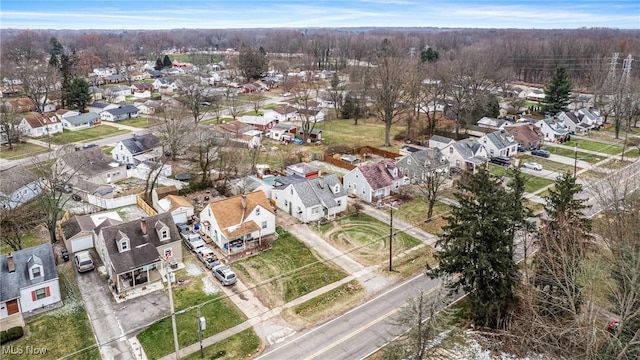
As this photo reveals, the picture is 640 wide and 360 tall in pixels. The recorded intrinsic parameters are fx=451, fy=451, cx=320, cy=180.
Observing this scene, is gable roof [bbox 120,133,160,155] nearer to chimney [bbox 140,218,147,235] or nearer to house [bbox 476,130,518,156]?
chimney [bbox 140,218,147,235]

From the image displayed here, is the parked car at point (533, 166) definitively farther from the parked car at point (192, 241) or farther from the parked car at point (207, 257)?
the parked car at point (192, 241)

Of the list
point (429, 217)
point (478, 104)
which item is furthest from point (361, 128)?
point (429, 217)

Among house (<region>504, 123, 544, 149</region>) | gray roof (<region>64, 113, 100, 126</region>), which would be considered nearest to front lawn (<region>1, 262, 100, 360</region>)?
gray roof (<region>64, 113, 100, 126</region>)

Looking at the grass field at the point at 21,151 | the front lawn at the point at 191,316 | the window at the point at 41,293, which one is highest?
the grass field at the point at 21,151

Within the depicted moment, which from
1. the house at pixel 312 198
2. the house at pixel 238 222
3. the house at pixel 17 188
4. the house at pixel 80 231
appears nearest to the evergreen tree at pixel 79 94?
the house at pixel 17 188

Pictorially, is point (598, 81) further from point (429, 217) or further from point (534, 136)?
point (429, 217)

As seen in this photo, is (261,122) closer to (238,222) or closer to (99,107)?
(99,107)

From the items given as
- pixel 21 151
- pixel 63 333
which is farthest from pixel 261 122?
pixel 63 333
